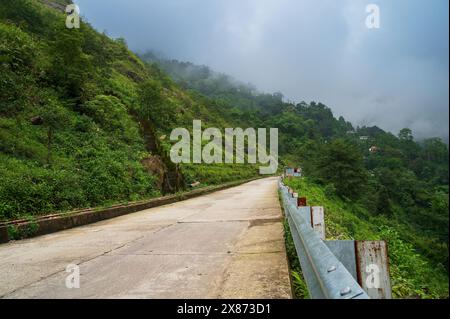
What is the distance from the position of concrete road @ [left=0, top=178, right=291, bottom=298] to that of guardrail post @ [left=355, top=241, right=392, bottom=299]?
1219 mm

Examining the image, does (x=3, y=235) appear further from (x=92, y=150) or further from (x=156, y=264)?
(x=92, y=150)

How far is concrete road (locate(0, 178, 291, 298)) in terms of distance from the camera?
3723 mm

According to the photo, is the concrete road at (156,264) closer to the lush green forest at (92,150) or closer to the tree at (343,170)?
the lush green forest at (92,150)

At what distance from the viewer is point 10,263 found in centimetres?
563

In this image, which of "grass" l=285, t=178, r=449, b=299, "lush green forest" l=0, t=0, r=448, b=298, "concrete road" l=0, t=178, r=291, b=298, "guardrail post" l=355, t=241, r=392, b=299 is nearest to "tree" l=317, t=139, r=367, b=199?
"lush green forest" l=0, t=0, r=448, b=298

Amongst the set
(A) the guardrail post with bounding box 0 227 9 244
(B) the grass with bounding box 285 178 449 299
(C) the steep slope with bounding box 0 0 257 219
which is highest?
(C) the steep slope with bounding box 0 0 257 219

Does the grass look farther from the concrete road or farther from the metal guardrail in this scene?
the concrete road

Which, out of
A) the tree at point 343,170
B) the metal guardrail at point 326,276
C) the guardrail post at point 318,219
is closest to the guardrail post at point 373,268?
→ the metal guardrail at point 326,276

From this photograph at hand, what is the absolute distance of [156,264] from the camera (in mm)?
4887

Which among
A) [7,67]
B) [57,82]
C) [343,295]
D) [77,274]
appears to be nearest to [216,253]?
[77,274]

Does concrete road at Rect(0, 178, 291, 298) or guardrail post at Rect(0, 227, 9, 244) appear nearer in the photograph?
concrete road at Rect(0, 178, 291, 298)

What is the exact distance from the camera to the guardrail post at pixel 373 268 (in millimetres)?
2273
